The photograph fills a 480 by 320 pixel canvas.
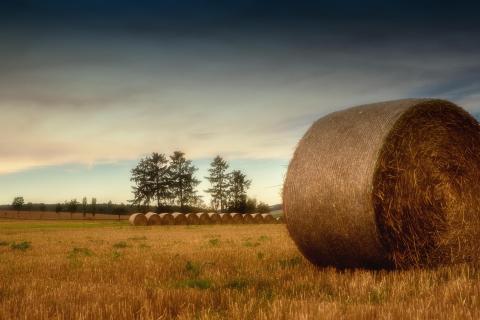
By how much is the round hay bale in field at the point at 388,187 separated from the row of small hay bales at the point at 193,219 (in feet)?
113

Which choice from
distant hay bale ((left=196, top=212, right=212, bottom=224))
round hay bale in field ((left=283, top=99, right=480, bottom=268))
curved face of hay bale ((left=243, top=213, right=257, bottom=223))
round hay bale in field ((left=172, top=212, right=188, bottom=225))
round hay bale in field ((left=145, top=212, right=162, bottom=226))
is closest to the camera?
round hay bale in field ((left=283, top=99, right=480, bottom=268))

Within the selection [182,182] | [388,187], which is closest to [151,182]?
[182,182]

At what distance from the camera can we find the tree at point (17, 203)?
118 meters

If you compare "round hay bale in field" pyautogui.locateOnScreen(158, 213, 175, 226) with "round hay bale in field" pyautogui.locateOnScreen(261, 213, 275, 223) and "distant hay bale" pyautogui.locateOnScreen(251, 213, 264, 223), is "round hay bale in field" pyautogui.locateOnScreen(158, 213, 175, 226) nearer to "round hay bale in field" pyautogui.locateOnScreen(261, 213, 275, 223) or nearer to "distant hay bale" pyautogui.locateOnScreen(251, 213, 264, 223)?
"distant hay bale" pyautogui.locateOnScreen(251, 213, 264, 223)

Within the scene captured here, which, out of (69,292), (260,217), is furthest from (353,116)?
(260,217)

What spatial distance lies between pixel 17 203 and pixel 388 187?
413 ft

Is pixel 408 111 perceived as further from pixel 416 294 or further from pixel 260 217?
pixel 260 217

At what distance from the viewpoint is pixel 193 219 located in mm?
45531

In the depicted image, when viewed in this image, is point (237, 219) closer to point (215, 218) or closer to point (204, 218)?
point (215, 218)

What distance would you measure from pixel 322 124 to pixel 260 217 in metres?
43.4

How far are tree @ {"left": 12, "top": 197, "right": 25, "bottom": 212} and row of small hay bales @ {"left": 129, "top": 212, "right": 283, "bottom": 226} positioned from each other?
277 ft

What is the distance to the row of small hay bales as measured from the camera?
41656 mm

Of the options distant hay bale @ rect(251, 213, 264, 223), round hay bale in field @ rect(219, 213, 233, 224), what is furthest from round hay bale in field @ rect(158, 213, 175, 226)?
distant hay bale @ rect(251, 213, 264, 223)

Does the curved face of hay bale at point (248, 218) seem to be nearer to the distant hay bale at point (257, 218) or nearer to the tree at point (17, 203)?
the distant hay bale at point (257, 218)
